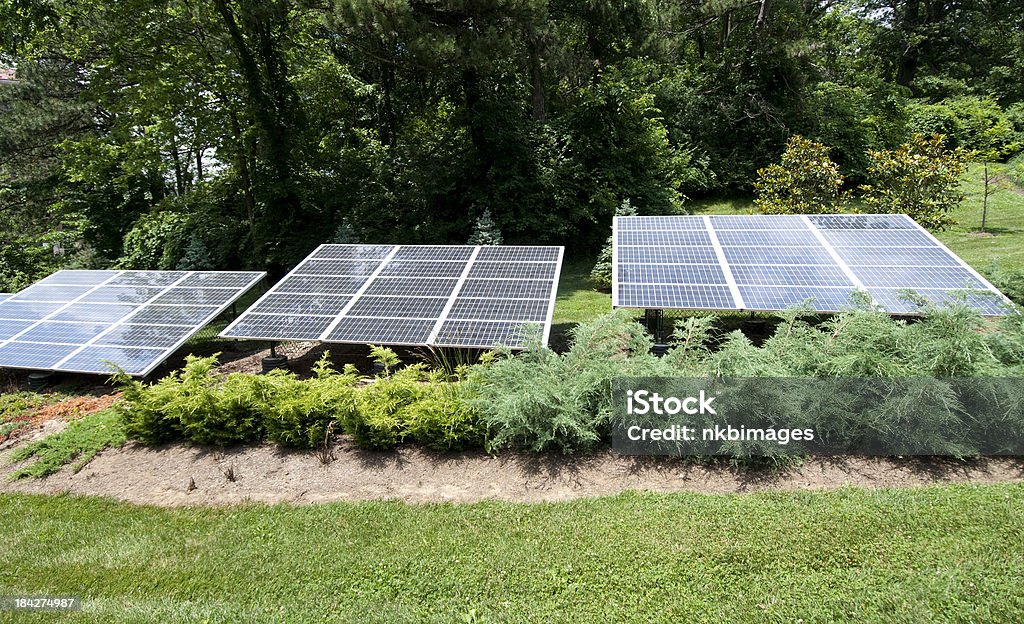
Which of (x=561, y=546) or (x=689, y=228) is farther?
(x=689, y=228)

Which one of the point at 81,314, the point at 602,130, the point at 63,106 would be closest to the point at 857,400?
the point at 81,314

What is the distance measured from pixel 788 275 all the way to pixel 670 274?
2.08 meters

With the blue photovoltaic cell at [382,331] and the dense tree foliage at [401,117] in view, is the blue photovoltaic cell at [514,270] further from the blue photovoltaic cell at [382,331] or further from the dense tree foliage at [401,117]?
the dense tree foliage at [401,117]

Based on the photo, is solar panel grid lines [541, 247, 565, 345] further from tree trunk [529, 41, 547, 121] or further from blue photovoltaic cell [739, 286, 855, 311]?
tree trunk [529, 41, 547, 121]

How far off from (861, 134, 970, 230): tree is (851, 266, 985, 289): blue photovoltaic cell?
694 centimetres

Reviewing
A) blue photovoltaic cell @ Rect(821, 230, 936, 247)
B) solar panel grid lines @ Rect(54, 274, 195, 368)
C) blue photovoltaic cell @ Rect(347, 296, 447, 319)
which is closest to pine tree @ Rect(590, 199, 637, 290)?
blue photovoltaic cell @ Rect(821, 230, 936, 247)

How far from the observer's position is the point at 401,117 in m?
25.0

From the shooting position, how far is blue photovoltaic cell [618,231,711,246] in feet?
36.7

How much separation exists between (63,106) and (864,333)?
2676 centimetres

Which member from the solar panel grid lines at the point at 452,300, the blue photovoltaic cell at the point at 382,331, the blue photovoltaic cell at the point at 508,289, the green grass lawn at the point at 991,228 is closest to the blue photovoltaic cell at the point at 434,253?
the solar panel grid lines at the point at 452,300

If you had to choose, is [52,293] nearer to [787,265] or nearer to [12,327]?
[12,327]

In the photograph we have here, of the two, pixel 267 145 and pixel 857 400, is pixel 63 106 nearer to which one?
pixel 267 145

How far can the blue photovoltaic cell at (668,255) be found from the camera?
34.0 feet

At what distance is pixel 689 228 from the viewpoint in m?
11.9
